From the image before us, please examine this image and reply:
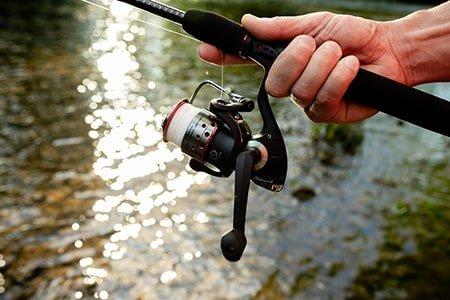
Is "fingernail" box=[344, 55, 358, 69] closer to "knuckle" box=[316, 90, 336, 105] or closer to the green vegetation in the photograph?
"knuckle" box=[316, 90, 336, 105]

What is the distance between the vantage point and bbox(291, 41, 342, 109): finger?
2.14 meters

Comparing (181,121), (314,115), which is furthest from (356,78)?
(181,121)

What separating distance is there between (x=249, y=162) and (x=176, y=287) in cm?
362

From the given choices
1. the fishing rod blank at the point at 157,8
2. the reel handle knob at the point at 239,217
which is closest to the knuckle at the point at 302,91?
the reel handle knob at the point at 239,217

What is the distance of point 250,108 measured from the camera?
7.37 ft

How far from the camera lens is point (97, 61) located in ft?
45.0

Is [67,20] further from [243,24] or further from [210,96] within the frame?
[243,24]

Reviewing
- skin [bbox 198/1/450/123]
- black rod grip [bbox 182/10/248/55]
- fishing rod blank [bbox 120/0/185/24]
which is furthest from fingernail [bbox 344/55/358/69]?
fishing rod blank [bbox 120/0/185/24]

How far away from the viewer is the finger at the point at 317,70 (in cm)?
214

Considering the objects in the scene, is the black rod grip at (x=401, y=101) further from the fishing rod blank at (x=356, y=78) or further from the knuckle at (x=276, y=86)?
the knuckle at (x=276, y=86)

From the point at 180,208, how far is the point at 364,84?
4.90 m

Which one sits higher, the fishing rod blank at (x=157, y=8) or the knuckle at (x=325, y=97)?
the fishing rod blank at (x=157, y=8)

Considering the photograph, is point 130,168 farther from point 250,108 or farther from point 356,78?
point 356,78

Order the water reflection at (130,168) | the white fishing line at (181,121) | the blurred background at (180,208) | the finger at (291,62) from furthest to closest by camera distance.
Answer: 1. the water reflection at (130,168)
2. the blurred background at (180,208)
3. the white fishing line at (181,121)
4. the finger at (291,62)
